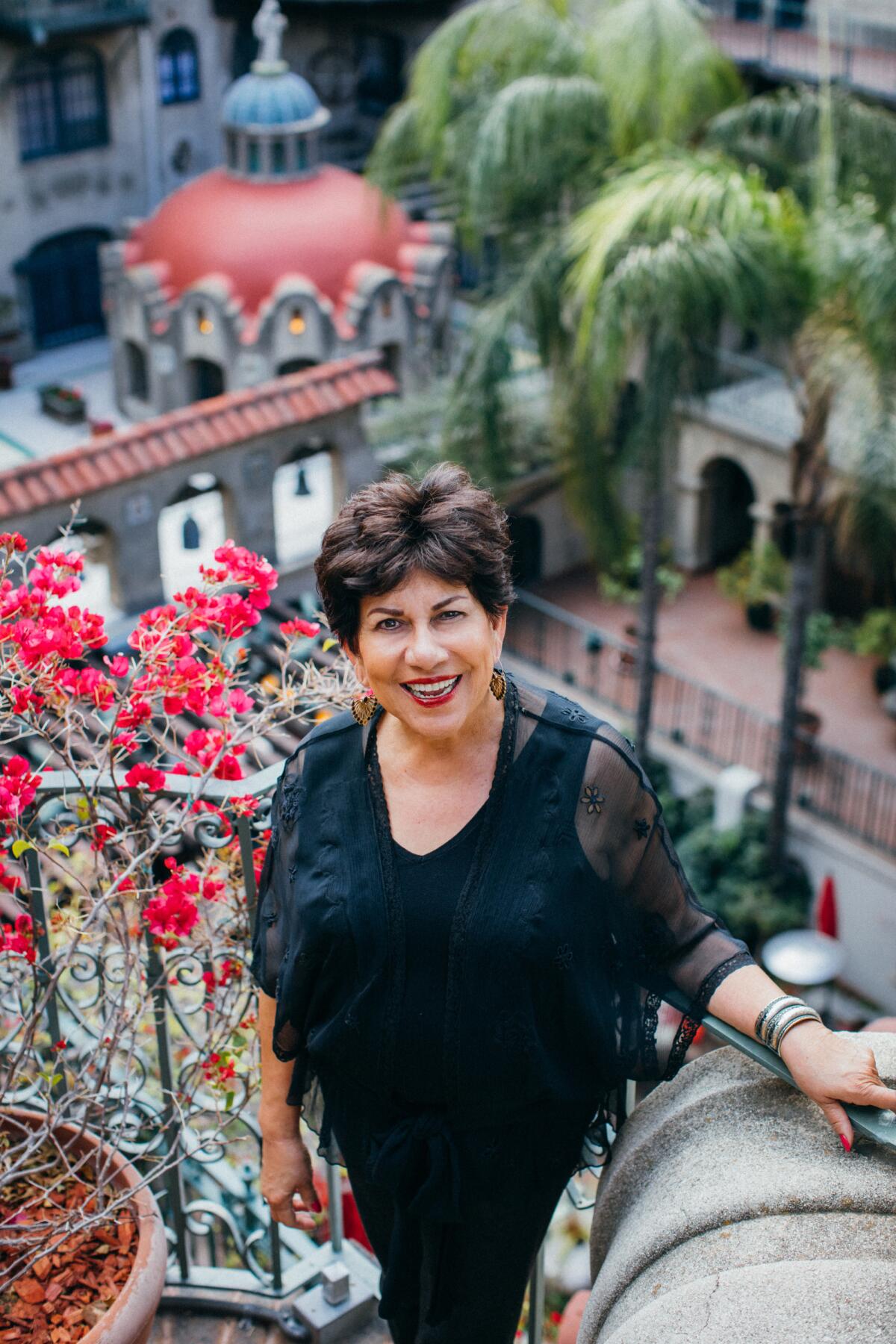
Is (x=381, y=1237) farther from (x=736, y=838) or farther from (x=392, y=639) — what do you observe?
(x=736, y=838)

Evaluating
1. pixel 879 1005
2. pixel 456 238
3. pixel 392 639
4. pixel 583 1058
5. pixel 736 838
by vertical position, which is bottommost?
pixel 879 1005

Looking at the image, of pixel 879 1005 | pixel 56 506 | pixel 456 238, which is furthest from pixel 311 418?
pixel 456 238

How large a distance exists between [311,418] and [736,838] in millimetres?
6734

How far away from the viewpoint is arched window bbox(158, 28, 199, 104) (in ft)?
107

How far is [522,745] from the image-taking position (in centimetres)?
333

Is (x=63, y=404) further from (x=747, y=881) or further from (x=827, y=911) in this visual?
(x=827, y=911)

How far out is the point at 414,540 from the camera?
316 centimetres

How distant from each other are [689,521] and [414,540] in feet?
73.7

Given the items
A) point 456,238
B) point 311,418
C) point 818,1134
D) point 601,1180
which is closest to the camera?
point 818,1134

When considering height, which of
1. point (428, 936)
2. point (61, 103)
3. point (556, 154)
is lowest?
point (61, 103)

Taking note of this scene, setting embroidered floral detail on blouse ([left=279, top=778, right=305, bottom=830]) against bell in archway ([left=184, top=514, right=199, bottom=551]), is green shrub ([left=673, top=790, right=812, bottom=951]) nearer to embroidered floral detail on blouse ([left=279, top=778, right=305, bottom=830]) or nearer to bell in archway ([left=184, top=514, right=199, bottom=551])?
bell in archway ([left=184, top=514, right=199, bottom=551])

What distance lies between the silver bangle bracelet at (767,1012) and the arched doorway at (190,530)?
50.6ft

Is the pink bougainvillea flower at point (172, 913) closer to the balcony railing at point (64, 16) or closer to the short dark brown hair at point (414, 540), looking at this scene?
the short dark brown hair at point (414, 540)

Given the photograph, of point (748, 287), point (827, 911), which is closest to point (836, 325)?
point (748, 287)
